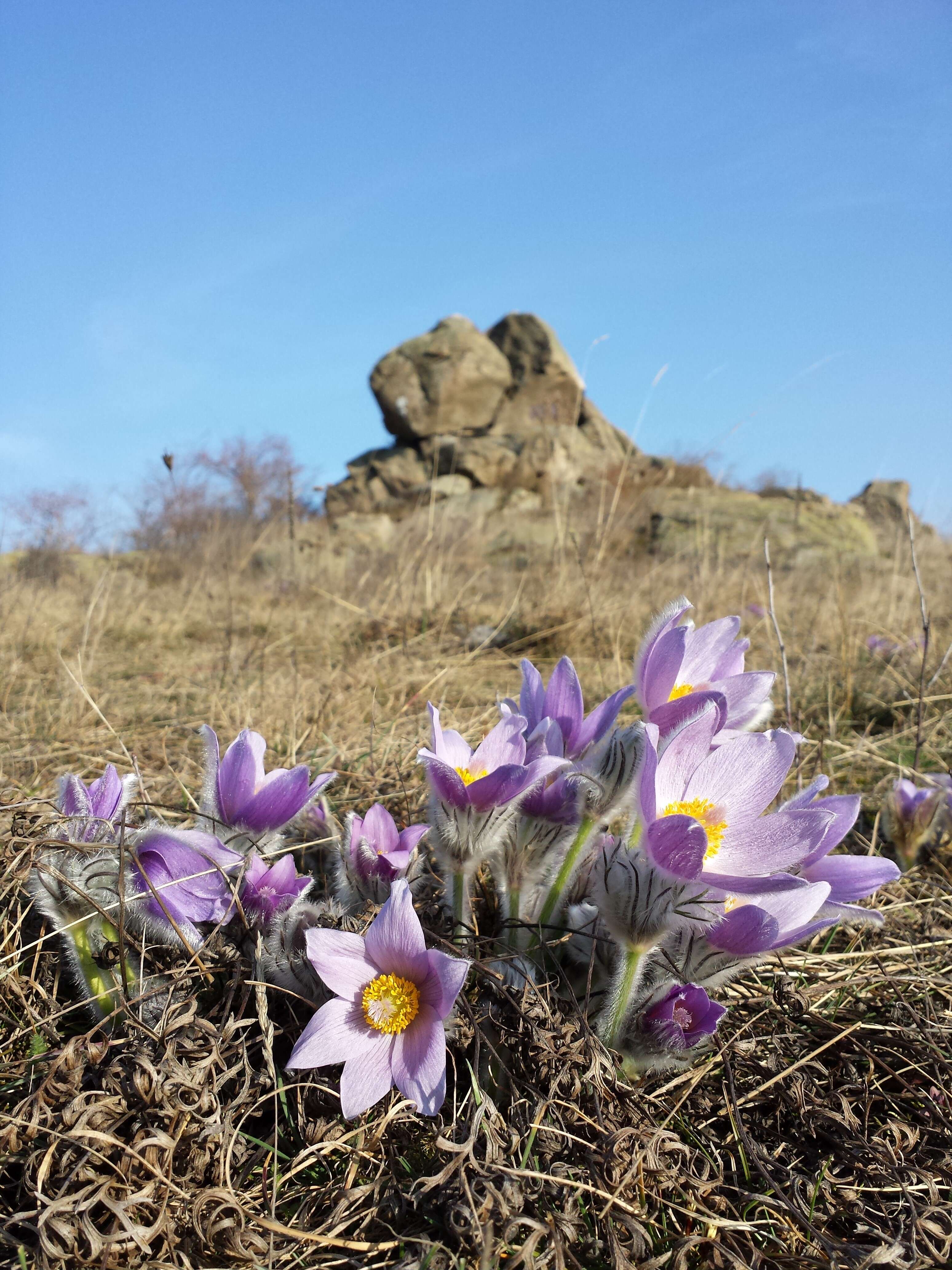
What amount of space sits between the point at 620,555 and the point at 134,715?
650 cm

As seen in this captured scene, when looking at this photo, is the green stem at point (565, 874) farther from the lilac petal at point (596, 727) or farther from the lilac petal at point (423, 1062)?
the lilac petal at point (423, 1062)

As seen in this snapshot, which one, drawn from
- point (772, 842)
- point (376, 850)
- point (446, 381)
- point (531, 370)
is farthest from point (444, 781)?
point (531, 370)

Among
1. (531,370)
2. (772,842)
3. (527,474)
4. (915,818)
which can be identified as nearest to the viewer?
(772,842)

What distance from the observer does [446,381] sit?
928 inches

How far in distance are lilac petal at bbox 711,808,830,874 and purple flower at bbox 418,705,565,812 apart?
23cm

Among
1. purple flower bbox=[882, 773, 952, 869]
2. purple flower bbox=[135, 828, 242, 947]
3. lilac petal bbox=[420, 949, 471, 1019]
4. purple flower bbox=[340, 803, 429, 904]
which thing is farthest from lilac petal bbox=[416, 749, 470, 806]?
purple flower bbox=[882, 773, 952, 869]

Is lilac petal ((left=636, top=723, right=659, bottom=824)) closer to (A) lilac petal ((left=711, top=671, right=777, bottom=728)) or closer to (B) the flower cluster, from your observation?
(B) the flower cluster

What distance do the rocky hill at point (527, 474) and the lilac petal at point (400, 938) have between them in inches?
120

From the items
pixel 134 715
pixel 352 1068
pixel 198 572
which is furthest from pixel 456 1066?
pixel 198 572

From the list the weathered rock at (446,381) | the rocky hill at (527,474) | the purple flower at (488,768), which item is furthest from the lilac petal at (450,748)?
the weathered rock at (446,381)

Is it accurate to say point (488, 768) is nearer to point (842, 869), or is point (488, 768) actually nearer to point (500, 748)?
point (500, 748)

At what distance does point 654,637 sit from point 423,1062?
0.63 m

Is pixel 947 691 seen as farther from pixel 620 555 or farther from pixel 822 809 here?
pixel 620 555

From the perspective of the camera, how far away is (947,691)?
10.4 feet
